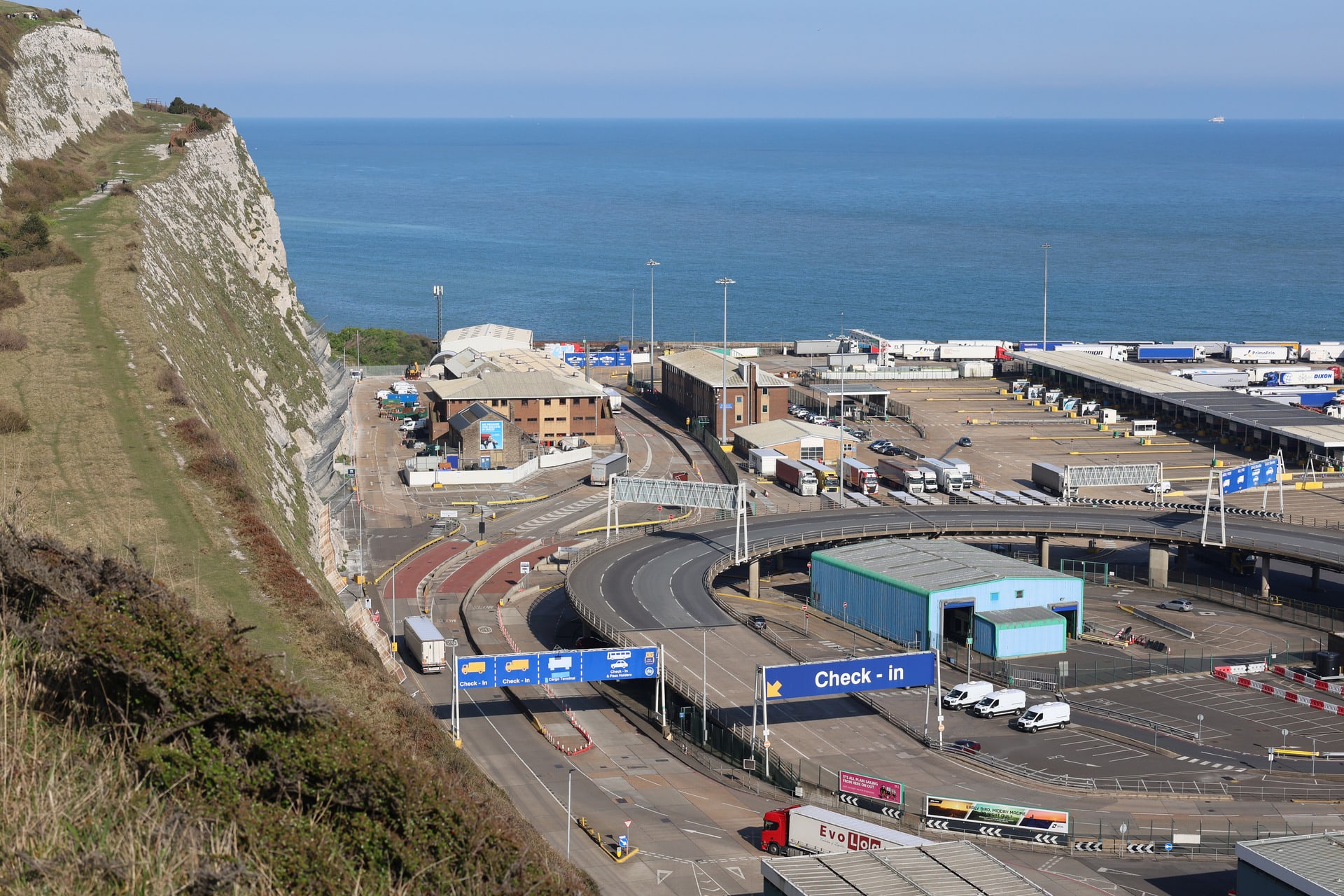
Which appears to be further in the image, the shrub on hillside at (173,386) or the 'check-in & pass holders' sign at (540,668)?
the shrub on hillside at (173,386)

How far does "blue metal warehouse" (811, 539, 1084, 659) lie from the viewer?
4728cm

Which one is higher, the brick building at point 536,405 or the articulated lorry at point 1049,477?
the brick building at point 536,405

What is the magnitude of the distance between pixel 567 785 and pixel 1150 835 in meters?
14.7

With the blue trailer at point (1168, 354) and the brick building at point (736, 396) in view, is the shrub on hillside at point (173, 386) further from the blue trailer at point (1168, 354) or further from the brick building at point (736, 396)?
the blue trailer at point (1168, 354)

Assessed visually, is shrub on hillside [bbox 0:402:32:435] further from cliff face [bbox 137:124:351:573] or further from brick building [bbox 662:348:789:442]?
brick building [bbox 662:348:789:442]

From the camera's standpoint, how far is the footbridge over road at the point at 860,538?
1973 inches

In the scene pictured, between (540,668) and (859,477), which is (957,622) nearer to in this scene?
(540,668)

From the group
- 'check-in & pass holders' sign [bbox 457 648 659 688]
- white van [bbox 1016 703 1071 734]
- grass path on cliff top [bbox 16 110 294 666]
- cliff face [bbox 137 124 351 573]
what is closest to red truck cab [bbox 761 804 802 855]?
'check-in & pass holders' sign [bbox 457 648 659 688]

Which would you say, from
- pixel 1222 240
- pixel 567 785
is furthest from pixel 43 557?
pixel 1222 240

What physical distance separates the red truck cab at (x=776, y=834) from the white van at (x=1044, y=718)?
10.9 m

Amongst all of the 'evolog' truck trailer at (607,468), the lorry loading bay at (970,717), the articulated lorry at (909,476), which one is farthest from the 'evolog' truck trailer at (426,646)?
the articulated lorry at (909,476)

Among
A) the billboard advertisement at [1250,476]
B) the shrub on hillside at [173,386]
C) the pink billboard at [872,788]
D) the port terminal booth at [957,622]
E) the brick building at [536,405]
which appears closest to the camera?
the pink billboard at [872,788]

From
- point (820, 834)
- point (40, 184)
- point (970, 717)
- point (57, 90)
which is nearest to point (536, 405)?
point (40, 184)

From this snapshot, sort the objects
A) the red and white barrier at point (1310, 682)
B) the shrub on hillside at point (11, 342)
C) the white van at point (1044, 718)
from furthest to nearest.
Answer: the red and white barrier at point (1310, 682) < the shrub on hillside at point (11, 342) < the white van at point (1044, 718)
